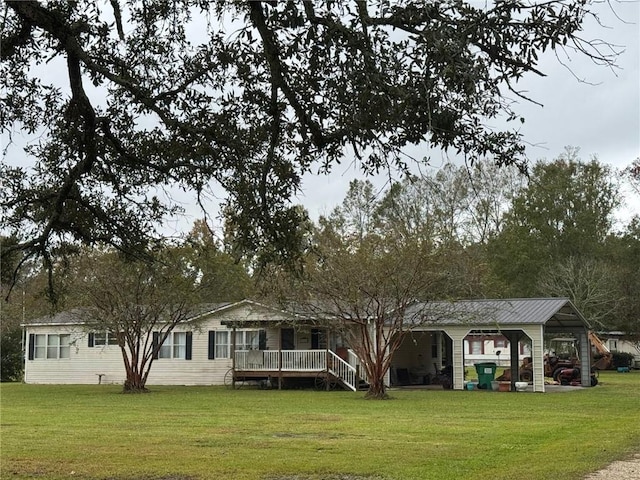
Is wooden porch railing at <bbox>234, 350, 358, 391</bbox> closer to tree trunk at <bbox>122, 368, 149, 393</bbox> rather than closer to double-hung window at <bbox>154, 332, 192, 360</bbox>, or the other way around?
double-hung window at <bbox>154, 332, 192, 360</bbox>

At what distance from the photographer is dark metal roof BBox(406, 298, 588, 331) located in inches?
949

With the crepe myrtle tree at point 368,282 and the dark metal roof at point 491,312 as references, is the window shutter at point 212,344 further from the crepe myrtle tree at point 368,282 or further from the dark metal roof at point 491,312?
the dark metal roof at point 491,312

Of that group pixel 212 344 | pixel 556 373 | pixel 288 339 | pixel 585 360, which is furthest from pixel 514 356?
pixel 212 344

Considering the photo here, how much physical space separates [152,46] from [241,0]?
235 centimetres

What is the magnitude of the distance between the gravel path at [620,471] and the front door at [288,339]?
20958 millimetres

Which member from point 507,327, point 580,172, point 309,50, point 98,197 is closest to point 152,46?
point 98,197

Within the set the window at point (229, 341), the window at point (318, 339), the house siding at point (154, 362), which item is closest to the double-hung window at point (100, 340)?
the house siding at point (154, 362)

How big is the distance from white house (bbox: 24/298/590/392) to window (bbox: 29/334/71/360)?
0.04 metres

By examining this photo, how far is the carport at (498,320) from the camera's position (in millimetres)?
24344

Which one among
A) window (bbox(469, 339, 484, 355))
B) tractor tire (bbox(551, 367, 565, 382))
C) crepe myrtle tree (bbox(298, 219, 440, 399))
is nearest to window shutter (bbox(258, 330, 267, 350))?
crepe myrtle tree (bbox(298, 219, 440, 399))

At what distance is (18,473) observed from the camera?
909 cm

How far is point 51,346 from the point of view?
3447 cm

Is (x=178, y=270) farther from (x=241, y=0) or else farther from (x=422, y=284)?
(x=241, y=0)

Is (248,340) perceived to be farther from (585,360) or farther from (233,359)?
(585,360)
